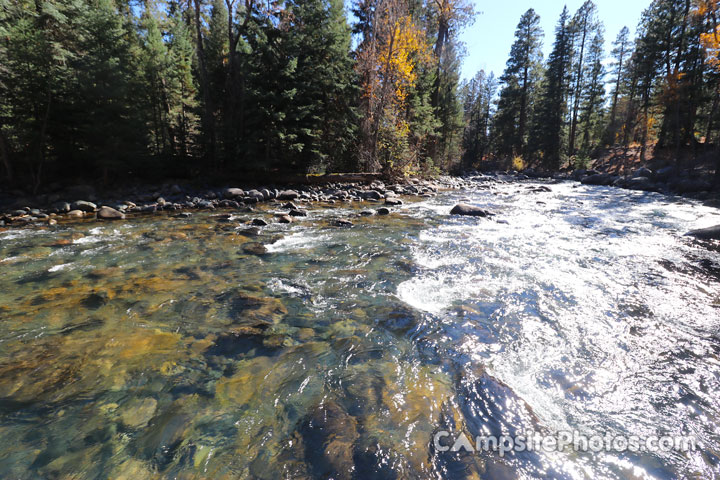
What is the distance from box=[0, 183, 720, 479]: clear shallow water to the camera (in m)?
1.89

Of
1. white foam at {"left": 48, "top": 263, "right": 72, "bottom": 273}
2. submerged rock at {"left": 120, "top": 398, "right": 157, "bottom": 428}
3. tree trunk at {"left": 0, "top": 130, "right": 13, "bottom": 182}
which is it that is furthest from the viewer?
tree trunk at {"left": 0, "top": 130, "right": 13, "bottom": 182}

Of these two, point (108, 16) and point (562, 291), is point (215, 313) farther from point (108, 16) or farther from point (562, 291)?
point (108, 16)

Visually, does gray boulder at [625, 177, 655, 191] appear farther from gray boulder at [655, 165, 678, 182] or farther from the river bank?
gray boulder at [655, 165, 678, 182]

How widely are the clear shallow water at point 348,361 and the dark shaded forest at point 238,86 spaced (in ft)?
32.0

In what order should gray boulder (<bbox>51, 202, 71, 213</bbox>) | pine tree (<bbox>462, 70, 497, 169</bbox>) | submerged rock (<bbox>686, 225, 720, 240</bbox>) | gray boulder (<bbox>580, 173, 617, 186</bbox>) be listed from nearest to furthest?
submerged rock (<bbox>686, 225, 720, 240</bbox>) < gray boulder (<bbox>51, 202, 71, 213</bbox>) < gray boulder (<bbox>580, 173, 617, 186</bbox>) < pine tree (<bbox>462, 70, 497, 169</bbox>)

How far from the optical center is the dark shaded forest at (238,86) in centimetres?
1170

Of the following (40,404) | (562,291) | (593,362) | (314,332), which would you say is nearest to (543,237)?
(562,291)

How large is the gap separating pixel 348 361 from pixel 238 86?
17571 millimetres

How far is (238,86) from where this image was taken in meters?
16.0

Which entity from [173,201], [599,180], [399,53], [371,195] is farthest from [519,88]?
[173,201]

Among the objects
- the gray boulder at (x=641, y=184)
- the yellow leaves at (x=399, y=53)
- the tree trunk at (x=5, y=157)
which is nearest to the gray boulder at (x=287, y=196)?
the yellow leaves at (x=399, y=53)

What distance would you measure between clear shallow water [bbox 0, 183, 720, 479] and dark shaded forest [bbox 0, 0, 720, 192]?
9.77m

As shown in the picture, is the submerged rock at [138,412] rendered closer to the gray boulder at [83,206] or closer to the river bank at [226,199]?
the river bank at [226,199]

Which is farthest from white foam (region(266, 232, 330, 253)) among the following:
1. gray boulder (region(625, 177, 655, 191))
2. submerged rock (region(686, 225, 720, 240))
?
gray boulder (region(625, 177, 655, 191))
